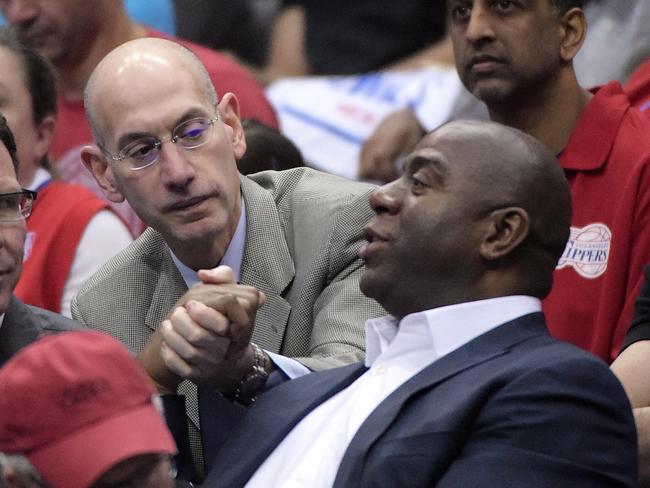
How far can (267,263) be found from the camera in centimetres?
323

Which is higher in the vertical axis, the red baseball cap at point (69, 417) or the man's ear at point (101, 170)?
the red baseball cap at point (69, 417)

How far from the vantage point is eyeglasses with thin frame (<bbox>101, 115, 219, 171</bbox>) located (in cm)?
317

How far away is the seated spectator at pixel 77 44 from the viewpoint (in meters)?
4.65

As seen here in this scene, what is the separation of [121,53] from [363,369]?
0.92 meters

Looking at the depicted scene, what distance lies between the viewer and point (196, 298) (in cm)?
274

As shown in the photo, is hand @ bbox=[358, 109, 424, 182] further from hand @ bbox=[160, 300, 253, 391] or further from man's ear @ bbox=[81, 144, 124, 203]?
hand @ bbox=[160, 300, 253, 391]

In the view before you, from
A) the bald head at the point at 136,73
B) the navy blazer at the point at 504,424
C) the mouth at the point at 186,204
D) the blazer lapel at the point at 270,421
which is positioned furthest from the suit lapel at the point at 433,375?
the bald head at the point at 136,73

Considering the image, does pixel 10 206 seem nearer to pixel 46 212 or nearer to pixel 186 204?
pixel 186 204

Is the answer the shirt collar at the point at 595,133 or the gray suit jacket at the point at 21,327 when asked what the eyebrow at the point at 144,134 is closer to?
the gray suit jacket at the point at 21,327

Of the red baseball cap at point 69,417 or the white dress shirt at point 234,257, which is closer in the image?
the red baseball cap at point 69,417

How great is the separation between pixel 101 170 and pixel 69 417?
1.26 metres

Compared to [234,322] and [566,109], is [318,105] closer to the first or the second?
[566,109]

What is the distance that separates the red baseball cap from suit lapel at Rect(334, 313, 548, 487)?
326 millimetres

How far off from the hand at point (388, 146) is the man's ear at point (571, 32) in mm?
1409
